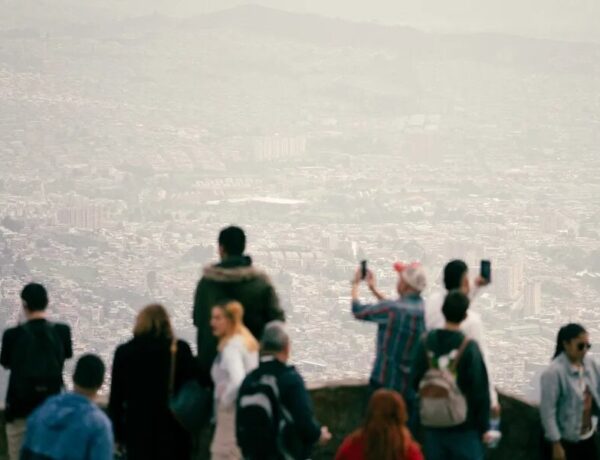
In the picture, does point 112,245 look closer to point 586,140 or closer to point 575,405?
point 586,140

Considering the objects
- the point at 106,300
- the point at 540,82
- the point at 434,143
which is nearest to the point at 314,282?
A: the point at 106,300

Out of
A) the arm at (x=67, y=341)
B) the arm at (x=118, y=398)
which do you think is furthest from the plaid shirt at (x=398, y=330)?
the arm at (x=67, y=341)

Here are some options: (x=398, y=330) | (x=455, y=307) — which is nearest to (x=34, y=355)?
(x=398, y=330)

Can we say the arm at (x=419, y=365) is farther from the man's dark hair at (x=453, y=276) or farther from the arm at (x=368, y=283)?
the arm at (x=368, y=283)

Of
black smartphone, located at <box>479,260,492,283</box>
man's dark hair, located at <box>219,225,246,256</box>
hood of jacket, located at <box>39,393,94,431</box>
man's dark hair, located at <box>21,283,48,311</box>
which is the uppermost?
man's dark hair, located at <box>219,225,246,256</box>

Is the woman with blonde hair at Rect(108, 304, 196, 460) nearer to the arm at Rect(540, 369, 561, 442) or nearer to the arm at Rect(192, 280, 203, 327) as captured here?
the arm at Rect(192, 280, 203, 327)

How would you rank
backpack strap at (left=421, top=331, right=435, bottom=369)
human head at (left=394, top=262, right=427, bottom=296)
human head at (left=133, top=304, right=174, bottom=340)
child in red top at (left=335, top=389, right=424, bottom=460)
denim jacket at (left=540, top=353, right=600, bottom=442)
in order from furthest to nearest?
denim jacket at (left=540, top=353, right=600, bottom=442)
human head at (left=394, top=262, right=427, bottom=296)
backpack strap at (left=421, top=331, right=435, bottom=369)
human head at (left=133, top=304, right=174, bottom=340)
child in red top at (left=335, top=389, right=424, bottom=460)

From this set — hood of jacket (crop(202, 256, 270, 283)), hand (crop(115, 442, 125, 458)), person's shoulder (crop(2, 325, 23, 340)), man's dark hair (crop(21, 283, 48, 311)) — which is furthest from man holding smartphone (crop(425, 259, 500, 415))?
person's shoulder (crop(2, 325, 23, 340))
